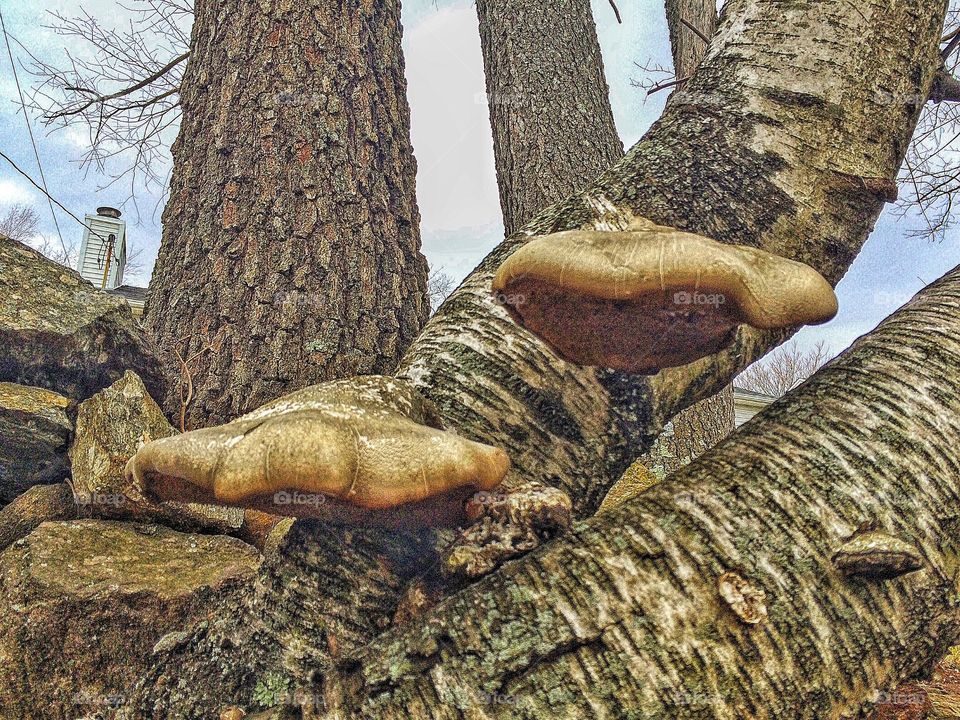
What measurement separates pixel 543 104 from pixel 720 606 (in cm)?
450

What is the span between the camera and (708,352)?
1.22 meters

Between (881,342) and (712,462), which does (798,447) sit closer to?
(712,462)

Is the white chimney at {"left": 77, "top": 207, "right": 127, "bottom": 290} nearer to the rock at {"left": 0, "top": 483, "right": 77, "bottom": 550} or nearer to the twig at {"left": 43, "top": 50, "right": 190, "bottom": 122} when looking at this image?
the twig at {"left": 43, "top": 50, "right": 190, "bottom": 122}

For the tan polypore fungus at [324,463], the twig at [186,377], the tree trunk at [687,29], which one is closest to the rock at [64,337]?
the twig at [186,377]

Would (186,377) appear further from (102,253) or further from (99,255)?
(102,253)

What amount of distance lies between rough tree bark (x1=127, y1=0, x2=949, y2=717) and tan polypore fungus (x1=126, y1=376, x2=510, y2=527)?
0.23m

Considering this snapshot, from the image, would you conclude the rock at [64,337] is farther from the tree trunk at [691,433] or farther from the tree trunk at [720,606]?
the tree trunk at [691,433]

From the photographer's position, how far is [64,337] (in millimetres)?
2092

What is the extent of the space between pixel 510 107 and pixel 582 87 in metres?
0.58

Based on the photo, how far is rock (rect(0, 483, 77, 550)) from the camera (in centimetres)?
185

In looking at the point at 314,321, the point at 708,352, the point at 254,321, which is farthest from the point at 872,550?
the point at 254,321

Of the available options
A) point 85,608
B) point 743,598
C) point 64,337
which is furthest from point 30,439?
point 743,598

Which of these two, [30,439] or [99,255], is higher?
[99,255]

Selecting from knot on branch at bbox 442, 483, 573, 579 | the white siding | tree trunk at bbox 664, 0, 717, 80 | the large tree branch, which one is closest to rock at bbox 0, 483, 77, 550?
the large tree branch
